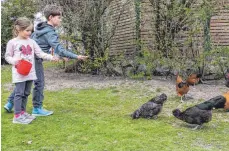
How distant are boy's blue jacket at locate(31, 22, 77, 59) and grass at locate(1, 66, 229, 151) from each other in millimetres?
1164

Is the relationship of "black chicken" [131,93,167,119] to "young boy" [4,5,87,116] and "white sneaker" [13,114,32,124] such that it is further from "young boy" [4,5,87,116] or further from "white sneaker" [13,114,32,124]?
→ "white sneaker" [13,114,32,124]

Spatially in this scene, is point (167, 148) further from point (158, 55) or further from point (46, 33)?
point (158, 55)

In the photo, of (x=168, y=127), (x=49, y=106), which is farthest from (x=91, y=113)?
(x=168, y=127)

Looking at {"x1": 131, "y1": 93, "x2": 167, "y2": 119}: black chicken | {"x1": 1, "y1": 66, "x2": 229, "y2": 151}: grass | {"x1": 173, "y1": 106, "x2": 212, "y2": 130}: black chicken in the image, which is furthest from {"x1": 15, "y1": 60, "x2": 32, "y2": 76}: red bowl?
{"x1": 173, "y1": 106, "x2": 212, "y2": 130}: black chicken

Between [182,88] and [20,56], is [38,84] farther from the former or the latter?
[182,88]

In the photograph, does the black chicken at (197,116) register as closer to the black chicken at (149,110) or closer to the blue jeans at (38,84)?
the black chicken at (149,110)

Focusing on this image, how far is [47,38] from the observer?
6.14 meters

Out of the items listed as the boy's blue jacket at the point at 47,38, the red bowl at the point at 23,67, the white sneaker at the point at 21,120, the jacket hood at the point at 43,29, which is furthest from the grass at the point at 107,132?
the jacket hood at the point at 43,29

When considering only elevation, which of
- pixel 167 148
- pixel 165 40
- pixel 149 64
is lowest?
pixel 167 148

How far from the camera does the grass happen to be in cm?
477

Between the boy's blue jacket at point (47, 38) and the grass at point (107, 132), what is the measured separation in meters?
1.16

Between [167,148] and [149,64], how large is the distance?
6.01 m

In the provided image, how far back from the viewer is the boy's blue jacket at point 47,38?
602 centimetres

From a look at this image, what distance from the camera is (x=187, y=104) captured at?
7629mm
